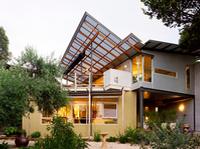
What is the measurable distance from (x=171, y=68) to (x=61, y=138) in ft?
57.8

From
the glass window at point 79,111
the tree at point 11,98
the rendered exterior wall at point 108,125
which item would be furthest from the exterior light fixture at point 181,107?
the tree at point 11,98

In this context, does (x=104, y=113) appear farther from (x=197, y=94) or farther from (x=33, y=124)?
(x=197, y=94)

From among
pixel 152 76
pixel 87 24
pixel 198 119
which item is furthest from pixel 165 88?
pixel 87 24

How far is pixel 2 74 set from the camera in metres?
17.4

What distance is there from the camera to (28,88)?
1817cm

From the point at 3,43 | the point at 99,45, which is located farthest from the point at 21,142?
the point at 3,43

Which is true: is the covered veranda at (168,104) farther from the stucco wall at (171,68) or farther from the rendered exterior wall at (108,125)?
the rendered exterior wall at (108,125)

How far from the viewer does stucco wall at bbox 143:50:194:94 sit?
2653cm

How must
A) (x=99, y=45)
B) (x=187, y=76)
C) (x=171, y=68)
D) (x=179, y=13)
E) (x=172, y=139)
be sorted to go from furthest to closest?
(x=99, y=45) → (x=187, y=76) → (x=171, y=68) → (x=179, y=13) → (x=172, y=139)

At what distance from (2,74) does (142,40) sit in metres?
10.9

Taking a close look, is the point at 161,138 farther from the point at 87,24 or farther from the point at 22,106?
the point at 87,24

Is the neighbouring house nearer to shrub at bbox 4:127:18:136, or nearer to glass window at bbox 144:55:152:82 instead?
glass window at bbox 144:55:152:82

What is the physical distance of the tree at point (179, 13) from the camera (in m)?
17.9

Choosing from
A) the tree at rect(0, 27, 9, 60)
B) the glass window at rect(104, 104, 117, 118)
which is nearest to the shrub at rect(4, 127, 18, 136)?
the glass window at rect(104, 104, 117, 118)
